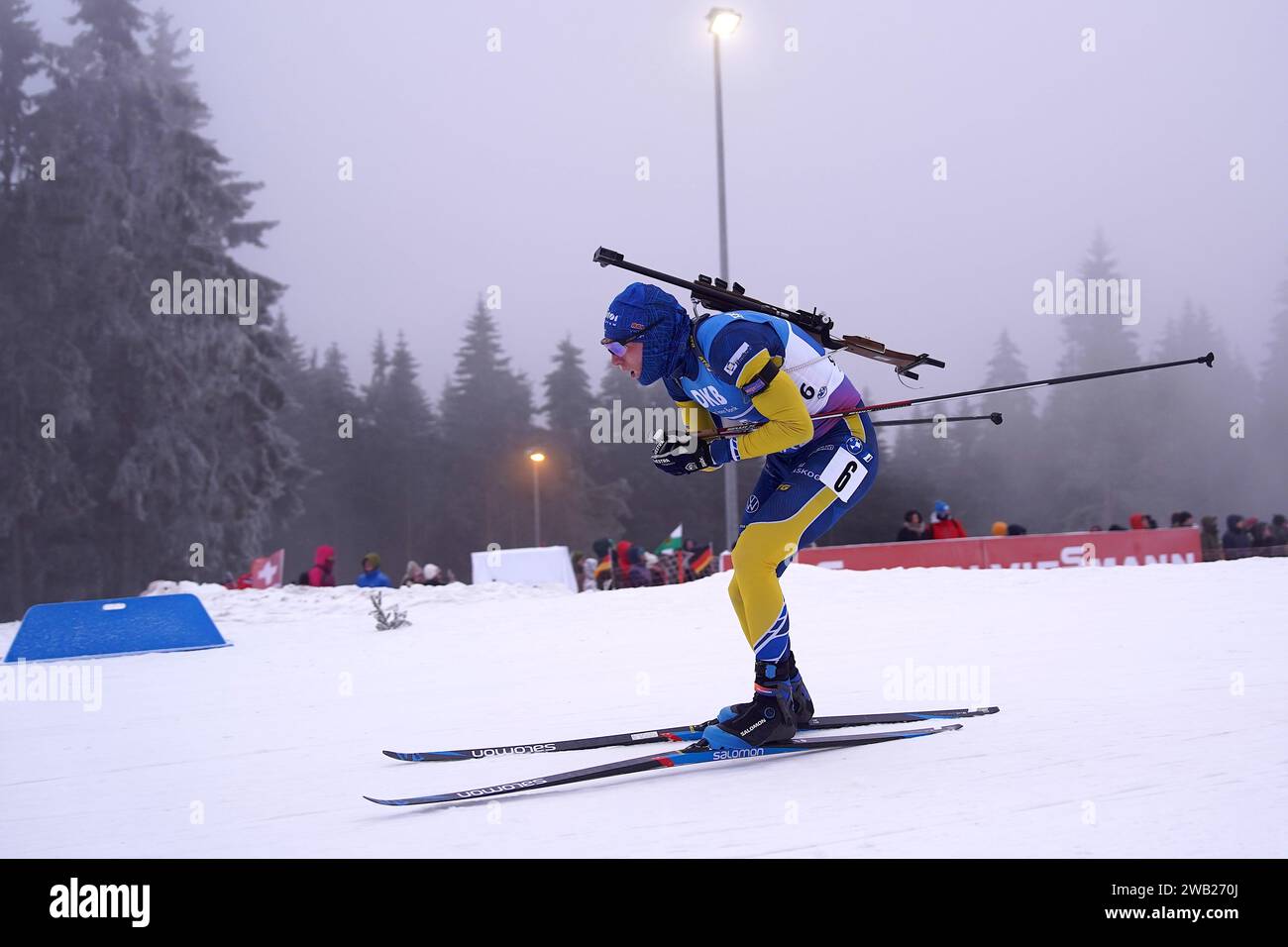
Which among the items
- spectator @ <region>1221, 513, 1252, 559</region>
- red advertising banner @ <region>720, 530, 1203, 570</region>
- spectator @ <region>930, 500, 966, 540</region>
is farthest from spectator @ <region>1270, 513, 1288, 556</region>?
spectator @ <region>930, 500, 966, 540</region>

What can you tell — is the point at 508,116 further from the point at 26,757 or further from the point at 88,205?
the point at 26,757

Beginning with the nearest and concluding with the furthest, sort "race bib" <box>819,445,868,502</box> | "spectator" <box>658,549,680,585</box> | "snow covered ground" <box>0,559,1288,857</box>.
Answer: "snow covered ground" <box>0,559,1288,857</box> < "race bib" <box>819,445,868,502</box> < "spectator" <box>658,549,680,585</box>

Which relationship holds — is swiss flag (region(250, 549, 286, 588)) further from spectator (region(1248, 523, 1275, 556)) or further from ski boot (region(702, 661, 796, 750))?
spectator (region(1248, 523, 1275, 556))

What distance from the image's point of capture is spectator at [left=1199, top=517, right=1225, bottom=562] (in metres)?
13.1

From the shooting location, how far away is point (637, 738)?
411 centimetres

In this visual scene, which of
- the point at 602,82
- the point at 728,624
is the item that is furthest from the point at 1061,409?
the point at 728,624

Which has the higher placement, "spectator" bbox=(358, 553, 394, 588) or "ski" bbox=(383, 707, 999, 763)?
"spectator" bbox=(358, 553, 394, 588)

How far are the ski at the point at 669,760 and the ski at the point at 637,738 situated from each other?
0.36 ft

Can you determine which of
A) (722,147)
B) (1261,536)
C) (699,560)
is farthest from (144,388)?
(1261,536)

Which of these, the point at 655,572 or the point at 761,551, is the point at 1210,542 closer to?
the point at 655,572

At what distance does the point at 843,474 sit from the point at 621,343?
1070 millimetres

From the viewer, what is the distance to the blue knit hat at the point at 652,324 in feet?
12.8

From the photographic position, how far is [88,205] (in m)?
26.7

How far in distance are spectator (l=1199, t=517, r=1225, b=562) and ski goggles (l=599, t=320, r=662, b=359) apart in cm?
1184
